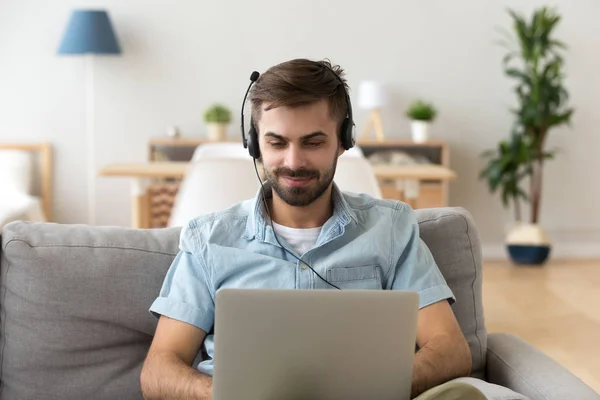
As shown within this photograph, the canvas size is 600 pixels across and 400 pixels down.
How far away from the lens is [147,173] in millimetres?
4707

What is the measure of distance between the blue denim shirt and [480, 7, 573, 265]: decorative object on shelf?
4471 millimetres

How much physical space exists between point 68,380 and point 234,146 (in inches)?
105

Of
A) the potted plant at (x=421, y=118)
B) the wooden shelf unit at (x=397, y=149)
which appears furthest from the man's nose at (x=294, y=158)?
the potted plant at (x=421, y=118)

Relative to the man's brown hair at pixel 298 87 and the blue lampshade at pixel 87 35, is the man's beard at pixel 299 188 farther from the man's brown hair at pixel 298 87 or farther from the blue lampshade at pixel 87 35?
the blue lampshade at pixel 87 35

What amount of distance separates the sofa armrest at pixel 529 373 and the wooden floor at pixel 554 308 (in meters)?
1.62

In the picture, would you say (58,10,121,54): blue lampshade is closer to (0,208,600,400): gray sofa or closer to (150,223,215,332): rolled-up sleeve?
(0,208,600,400): gray sofa

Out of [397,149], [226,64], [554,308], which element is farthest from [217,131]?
[554,308]

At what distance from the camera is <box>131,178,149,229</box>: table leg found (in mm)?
4926

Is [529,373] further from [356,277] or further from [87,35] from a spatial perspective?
[87,35]

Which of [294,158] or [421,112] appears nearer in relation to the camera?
[294,158]

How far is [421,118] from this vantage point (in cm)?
658

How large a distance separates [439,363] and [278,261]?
0.42 metres

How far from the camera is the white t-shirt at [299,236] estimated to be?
2.19 m

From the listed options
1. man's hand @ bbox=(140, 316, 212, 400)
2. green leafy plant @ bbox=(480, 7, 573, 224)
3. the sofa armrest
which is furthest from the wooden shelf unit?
man's hand @ bbox=(140, 316, 212, 400)
